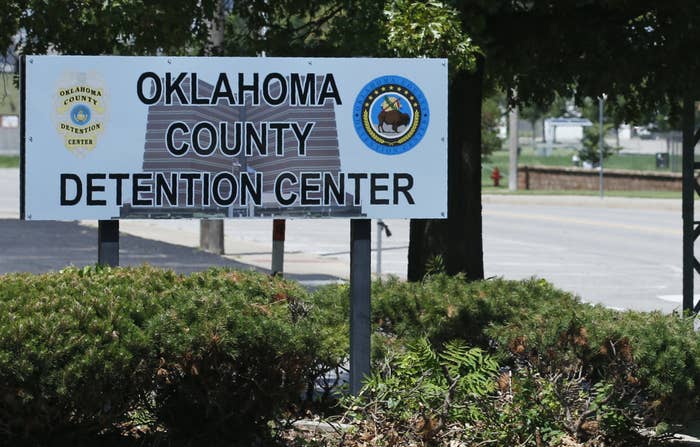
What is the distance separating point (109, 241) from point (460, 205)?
424cm

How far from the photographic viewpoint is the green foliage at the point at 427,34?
27.8 ft

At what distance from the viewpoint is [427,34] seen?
27.9 feet

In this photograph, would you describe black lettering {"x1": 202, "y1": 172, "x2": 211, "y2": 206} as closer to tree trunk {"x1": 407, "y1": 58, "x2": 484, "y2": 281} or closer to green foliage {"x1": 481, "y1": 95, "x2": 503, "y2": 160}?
tree trunk {"x1": 407, "y1": 58, "x2": 484, "y2": 281}

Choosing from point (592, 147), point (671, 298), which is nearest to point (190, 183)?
point (671, 298)

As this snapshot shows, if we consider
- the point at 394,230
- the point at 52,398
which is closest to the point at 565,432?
the point at 52,398

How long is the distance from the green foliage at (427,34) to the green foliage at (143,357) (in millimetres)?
2405

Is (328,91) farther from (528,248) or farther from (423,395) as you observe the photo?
(528,248)

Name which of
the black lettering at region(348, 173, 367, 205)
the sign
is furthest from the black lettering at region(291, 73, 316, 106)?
the black lettering at region(348, 173, 367, 205)

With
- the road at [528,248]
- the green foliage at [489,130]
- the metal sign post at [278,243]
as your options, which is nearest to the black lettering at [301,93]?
the metal sign post at [278,243]

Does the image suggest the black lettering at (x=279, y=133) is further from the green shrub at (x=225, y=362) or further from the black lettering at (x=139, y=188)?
the green shrub at (x=225, y=362)

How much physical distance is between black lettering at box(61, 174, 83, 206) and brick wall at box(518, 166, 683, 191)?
41.8m

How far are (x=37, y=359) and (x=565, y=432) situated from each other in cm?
263

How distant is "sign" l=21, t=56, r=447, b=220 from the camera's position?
272 inches

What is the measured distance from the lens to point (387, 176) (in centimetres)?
711
